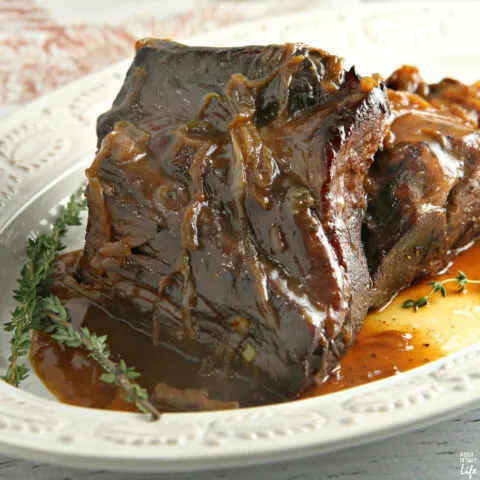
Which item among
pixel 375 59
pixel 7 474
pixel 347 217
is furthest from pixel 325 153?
pixel 375 59

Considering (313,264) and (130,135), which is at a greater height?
(130,135)

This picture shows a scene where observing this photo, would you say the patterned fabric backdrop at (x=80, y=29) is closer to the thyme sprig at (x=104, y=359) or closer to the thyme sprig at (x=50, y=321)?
the thyme sprig at (x=50, y=321)

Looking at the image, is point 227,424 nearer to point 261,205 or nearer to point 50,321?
point 261,205

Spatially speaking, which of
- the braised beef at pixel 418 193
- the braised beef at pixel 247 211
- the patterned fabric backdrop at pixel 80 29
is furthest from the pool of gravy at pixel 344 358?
the patterned fabric backdrop at pixel 80 29

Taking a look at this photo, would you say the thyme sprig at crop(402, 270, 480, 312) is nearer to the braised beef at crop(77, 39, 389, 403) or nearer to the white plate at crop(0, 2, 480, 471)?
the braised beef at crop(77, 39, 389, 403)

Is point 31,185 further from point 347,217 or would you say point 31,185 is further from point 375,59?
point 375,59

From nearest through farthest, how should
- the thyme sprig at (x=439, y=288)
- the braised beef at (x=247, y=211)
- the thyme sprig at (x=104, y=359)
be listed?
the thyme sprig at (x=104, y=359), the braised beef at (x=247, y=211), the thyme sprig at (x=439, y=288)

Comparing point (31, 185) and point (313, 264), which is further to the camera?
point (31, 185)

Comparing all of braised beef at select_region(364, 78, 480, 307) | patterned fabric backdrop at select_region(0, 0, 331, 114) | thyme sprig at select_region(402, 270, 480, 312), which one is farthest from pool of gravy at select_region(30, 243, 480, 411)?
patterned fabric backdrop at select_region(0, 0, 331, 114)
